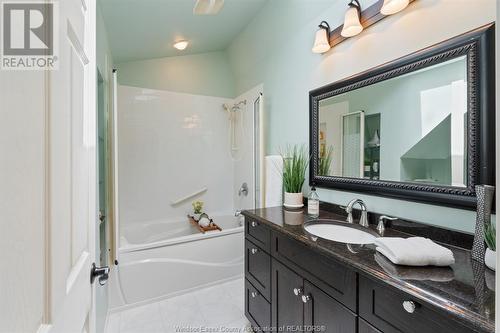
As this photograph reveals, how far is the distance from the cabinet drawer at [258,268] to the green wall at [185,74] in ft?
7.75

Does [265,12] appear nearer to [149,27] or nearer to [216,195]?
[149,27]

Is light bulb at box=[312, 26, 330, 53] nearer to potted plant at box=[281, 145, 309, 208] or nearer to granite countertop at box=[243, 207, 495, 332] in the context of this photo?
potted plant at box=[281, 145, 309, 208]

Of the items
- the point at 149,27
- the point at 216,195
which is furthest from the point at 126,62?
the point at 216,195

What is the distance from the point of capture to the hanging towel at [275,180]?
1981mm

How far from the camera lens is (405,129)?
4.12 feet

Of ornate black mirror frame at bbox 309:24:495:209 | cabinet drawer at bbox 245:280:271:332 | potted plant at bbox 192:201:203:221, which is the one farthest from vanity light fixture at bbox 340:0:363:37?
potted plant at bbox 192:201:203:221

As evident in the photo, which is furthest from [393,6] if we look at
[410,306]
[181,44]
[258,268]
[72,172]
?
[181,44]

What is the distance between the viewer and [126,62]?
9.37ft

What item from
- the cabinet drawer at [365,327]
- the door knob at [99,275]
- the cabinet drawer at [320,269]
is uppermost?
the door knob at [99,275]

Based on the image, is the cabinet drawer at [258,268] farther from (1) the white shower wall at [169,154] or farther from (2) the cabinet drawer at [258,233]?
(1) the white shower wall at [169,154]

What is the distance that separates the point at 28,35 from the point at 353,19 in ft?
5.07

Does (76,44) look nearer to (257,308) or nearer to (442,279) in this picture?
(442,279)

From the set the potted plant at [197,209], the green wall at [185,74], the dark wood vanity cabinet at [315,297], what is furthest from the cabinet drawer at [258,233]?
the green wall at [185,74]

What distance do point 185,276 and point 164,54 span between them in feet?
Answer: 8.43
